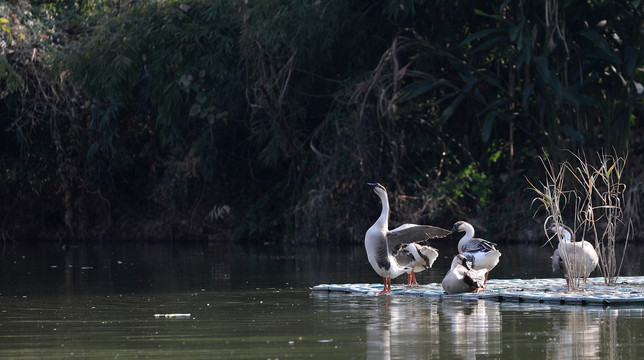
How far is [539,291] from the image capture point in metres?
12.0

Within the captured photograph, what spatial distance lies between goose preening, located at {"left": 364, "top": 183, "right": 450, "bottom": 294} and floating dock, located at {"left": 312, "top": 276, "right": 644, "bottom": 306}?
0.65 feet

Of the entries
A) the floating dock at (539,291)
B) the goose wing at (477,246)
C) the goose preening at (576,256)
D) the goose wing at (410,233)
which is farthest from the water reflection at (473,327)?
the goose wing at (410,233)

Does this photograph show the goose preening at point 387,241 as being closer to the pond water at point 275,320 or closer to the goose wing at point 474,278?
the pond water at point 275,320

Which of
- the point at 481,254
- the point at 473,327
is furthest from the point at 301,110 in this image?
the point at 473,327

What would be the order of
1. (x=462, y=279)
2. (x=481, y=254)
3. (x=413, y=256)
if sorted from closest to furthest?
1. (x=462, y=279)
2. (x=481, y=254)
3. (x=413, y=256)

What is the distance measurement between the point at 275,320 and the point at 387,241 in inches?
121

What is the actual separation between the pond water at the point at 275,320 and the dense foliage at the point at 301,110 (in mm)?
5225

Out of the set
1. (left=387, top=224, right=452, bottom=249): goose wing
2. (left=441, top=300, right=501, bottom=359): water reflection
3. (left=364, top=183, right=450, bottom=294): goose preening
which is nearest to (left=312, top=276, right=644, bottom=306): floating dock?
(left=364, top=183, right=450, bottom=294): goose preening

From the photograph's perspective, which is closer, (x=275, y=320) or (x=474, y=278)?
(x=275, y=320)

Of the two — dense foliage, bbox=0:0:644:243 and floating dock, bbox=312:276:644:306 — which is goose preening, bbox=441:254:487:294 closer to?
floating dock, bbox=312:276:644:306

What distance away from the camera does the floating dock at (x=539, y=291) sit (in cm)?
1074

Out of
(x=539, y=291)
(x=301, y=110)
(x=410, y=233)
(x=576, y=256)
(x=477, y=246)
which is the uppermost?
(x=301, y=110)

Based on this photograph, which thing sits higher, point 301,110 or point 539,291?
point 301,110

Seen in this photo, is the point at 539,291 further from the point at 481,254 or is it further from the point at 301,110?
the point at 301,110
